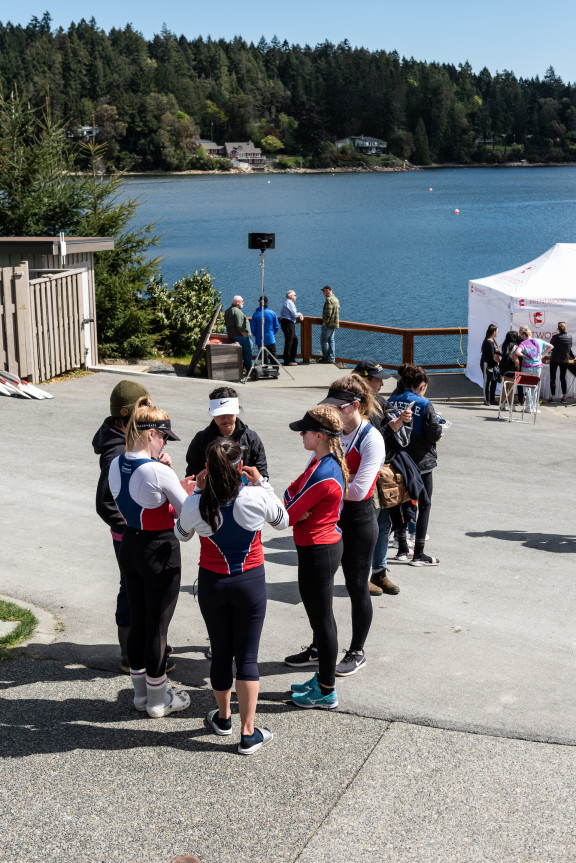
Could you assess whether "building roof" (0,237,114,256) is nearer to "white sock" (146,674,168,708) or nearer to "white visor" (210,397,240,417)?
"white visor" (210,397,240,417)

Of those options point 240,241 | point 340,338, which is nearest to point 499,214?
point 240,241

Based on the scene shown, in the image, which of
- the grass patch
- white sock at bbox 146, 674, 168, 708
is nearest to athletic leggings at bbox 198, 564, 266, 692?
white sock at bbox 146, 674, 168, 708

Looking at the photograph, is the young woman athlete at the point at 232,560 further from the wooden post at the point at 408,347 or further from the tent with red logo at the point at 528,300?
the wooden post at the point at 408,347

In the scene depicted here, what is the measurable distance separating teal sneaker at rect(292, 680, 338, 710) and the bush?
1650cm

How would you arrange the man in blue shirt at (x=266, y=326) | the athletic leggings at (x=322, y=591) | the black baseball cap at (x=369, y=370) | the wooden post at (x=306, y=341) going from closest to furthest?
the athletic leggings at (x=322, y=591), the black baseball cap at (x=369, y=370), the man in blue shirt at (x=266, y=326), the wooden post at (x=306, y=341)

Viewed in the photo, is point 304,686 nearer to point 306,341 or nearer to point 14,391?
point 14,391

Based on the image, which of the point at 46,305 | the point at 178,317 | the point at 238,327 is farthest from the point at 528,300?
the point at 46,305

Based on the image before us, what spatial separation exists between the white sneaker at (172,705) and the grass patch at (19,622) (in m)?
1.33

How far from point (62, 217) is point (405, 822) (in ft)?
61.1

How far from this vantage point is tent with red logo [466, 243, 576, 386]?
60.9 feet

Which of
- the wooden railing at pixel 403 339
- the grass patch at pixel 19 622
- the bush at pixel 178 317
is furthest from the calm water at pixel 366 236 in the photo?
the grass patch at pixel 19 622

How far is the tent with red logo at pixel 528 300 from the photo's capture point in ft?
60.9

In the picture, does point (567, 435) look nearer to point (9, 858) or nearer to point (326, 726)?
point (326, 726)

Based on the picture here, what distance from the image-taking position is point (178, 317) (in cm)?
2148
